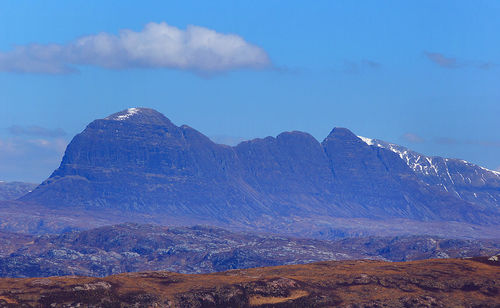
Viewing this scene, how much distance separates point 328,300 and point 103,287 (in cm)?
5434

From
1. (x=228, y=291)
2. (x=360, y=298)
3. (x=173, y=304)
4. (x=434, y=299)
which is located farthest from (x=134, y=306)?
(x=434, y=299)

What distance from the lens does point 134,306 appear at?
609 feet

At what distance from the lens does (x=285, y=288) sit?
652ft

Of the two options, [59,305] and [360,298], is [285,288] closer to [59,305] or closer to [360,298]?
[360,298]

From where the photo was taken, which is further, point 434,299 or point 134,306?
point 434,299

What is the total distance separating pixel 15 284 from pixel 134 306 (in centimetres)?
3144

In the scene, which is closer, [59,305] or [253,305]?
[59,305]

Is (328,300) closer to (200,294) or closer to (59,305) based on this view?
(200,294)

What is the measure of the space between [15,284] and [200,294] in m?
44.7

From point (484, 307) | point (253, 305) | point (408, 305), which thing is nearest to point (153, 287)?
point (253, 305)

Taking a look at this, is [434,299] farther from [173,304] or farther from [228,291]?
[173,304]

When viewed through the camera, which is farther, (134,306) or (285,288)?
(285,288)

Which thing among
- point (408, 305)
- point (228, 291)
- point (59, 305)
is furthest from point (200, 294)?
point (408, 305)

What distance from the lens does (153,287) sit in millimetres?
199875
